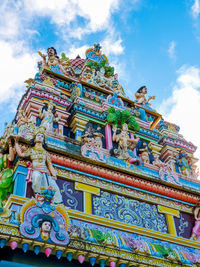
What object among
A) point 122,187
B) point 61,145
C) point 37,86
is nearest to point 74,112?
point 37,86

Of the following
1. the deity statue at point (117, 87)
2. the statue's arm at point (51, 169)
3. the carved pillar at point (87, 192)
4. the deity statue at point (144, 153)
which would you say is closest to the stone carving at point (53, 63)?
the deity statue at point (117, 87)

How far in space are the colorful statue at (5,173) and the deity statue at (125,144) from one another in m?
3.51

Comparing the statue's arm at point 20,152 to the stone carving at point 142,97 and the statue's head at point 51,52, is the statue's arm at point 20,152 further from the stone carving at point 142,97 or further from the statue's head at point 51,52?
the stone carving at point 142,97

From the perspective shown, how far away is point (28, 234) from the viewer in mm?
7238

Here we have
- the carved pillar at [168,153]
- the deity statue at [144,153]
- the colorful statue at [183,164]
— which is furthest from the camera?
the carved pillar at [168,153]

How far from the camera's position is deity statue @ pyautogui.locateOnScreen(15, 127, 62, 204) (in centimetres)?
914

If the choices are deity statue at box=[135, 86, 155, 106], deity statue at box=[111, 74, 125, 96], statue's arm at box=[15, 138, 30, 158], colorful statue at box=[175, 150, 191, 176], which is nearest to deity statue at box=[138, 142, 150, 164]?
colorful statue at box=[175, 150, 191, 176]

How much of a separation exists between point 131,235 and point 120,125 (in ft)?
16.1

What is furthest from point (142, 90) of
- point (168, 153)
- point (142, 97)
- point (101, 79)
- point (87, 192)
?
point (87, 192)

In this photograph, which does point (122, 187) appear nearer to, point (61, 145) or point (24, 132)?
point (61, 145)

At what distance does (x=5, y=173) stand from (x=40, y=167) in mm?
947

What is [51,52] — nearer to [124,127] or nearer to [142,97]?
[142,97]

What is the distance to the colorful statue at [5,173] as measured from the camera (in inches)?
372

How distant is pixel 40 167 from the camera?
9.51 meters
